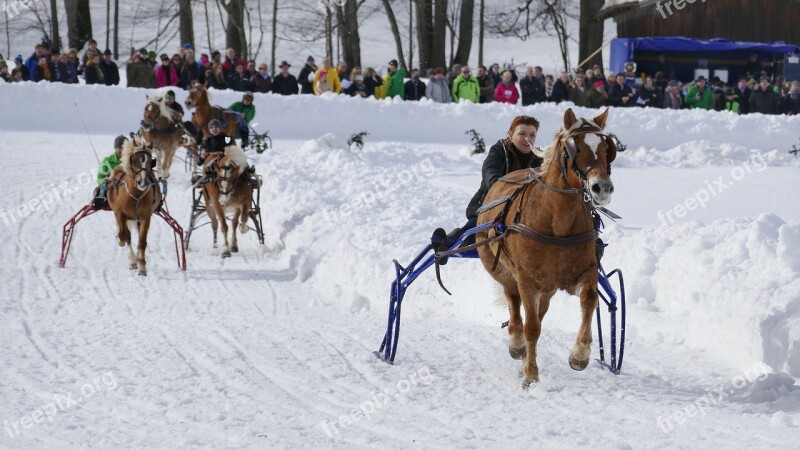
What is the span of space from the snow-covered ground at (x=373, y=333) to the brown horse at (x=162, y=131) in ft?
8.82

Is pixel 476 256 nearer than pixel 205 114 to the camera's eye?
Yes

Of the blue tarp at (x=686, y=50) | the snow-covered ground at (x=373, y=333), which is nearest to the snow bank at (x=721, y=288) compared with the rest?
the snow-covered ground at (x=373, y=333)

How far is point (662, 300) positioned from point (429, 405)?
2899mm

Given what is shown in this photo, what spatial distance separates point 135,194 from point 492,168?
5768 mm

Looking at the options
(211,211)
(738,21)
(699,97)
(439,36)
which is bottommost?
(211,211)

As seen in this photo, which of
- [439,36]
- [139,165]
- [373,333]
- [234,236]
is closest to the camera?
[373,333]

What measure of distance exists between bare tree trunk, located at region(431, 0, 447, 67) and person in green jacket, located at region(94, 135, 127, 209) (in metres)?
20.5

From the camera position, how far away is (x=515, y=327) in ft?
23.7

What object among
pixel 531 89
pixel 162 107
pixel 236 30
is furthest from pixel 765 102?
pixel 236 30

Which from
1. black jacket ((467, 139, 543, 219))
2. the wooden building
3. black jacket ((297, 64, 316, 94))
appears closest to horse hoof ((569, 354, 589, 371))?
black jacket ((467, 139, 543, 219))

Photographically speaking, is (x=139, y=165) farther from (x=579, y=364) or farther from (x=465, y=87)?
(x=465, y=87)

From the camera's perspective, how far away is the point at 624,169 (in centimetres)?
1812

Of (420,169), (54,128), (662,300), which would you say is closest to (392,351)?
(662,300)

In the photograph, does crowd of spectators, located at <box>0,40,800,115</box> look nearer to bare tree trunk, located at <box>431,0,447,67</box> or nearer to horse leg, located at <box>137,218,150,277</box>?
bare tree trunk, located at <box>431,0,447,67</box>
